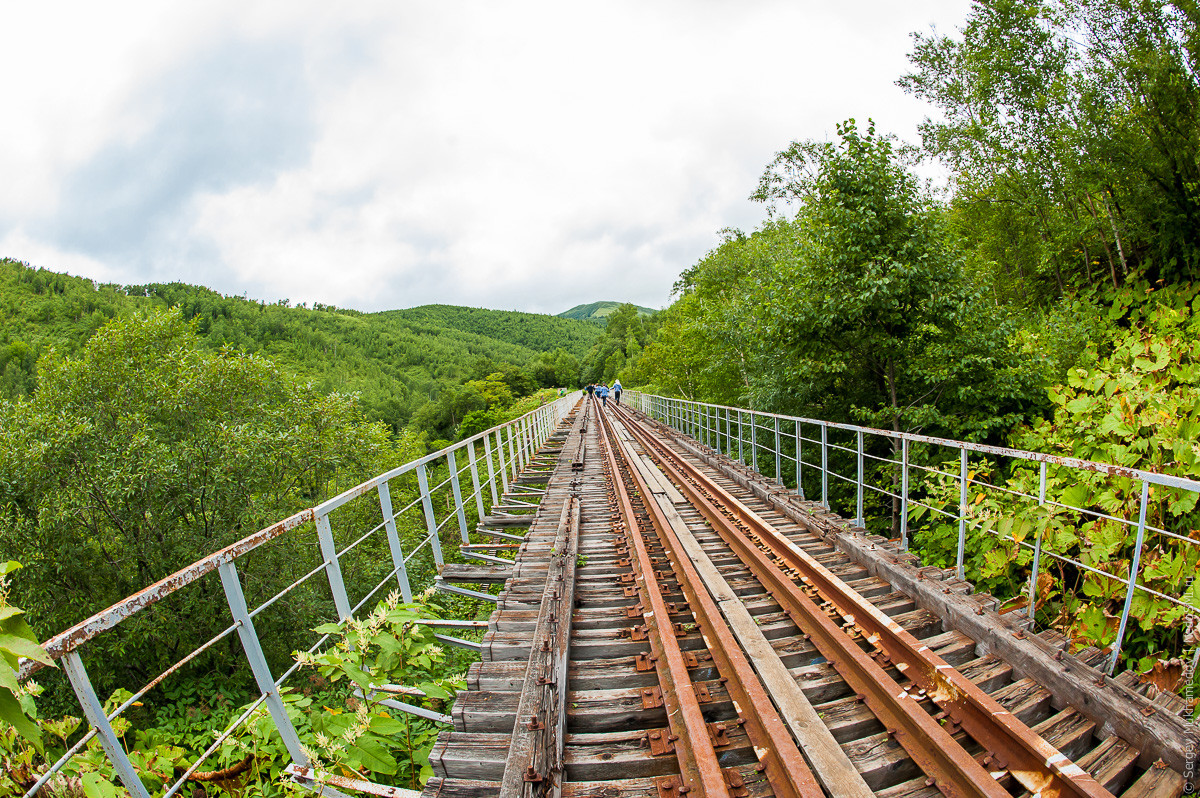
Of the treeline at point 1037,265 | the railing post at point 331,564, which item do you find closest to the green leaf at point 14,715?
the railing post at point 331,564

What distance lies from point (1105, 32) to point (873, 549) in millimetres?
12739

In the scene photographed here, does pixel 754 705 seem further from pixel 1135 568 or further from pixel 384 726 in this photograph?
pixel 1135 568

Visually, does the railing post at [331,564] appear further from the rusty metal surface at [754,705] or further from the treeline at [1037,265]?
the treeline at [1037,265]

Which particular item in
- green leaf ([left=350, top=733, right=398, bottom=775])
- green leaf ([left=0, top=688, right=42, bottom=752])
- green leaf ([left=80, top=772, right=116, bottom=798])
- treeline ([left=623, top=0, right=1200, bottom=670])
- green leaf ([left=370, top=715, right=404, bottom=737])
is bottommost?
green leaf ([left=350, top=733, right=398, bottom=775])

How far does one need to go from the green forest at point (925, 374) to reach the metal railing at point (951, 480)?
0.18m

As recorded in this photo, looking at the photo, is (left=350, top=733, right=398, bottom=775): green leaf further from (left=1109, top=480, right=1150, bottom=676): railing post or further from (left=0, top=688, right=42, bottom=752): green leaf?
(left=1109, top=480, right=1150, bottom=676): railing post

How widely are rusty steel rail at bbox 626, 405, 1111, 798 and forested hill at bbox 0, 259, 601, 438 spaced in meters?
58.3

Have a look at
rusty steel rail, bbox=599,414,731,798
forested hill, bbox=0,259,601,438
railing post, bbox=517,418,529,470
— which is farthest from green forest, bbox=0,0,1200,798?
forested hill, bbox=0,259,601,438

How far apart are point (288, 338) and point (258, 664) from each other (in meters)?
145

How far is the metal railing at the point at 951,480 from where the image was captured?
2936 mm

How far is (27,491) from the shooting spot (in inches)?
488

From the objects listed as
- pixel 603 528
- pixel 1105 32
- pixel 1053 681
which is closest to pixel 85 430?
pixel 603 528

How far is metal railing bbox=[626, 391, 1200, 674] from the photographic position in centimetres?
294

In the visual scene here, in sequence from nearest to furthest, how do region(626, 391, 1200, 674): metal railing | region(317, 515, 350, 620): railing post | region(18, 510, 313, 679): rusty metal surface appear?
region(18, 510, 313, 679): rusty metal surface, region(626, 391, 1200, 674): metal railing, region(317, 515, 350, 620): railing post
